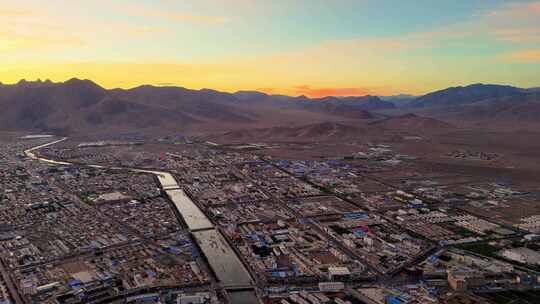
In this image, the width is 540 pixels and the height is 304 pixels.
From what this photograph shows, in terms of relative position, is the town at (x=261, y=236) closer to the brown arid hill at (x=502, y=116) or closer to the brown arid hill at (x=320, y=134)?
the brown arid hill at (x=320, y=134)

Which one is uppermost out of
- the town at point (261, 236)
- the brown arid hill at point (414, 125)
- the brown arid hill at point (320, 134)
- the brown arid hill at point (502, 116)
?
the brown arid hill at point (502, 116)

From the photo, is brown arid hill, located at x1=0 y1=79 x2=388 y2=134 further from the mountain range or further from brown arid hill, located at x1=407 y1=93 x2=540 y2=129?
brown arid hill, located at x1=407 y1=93 x2=540 y2=129

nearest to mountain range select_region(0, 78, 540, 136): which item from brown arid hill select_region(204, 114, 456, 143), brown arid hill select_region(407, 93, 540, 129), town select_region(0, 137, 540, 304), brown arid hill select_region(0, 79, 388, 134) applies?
brown arid hill select_region(0, 79, 388, 134)

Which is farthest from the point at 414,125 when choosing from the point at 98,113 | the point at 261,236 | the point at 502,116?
the point at 261,236

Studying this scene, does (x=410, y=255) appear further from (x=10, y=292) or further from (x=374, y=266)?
(x=10, y=292)

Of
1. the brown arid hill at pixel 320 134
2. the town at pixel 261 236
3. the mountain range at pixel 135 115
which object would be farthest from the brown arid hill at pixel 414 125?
the town at pixel 261 236

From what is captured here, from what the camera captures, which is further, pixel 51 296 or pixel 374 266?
pixel 374 266

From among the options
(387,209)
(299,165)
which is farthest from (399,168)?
(387,209)

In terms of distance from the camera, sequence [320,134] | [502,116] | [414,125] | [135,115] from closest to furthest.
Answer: [320,134] → [414,125] → [135,115] → [502,116]

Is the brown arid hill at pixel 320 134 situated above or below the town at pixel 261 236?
above

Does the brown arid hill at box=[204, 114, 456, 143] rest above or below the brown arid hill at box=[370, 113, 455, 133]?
below

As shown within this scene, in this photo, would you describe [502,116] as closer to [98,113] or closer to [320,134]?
[320,134]
